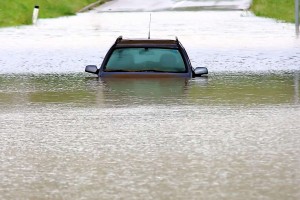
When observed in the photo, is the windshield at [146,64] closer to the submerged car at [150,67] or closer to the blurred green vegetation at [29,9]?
the submerged car at [150,67]

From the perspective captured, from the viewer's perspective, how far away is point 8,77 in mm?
25438

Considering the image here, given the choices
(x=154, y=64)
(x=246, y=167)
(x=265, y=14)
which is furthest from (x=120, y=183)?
(x=265, y=14)

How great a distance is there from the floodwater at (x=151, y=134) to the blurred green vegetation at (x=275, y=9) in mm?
24622

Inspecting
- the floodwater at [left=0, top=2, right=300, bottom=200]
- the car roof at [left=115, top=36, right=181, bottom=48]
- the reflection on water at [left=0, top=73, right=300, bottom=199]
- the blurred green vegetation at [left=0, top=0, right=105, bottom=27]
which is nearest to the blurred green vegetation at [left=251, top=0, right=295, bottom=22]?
the blurred green vegetation at [left=0, top=0, right=105, bottom=27]

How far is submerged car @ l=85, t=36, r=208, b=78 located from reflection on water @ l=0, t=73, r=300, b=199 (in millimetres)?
305

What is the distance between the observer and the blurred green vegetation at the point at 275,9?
55156 millimetres

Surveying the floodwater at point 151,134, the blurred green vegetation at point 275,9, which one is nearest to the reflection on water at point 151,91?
the floodwater at point 151,134

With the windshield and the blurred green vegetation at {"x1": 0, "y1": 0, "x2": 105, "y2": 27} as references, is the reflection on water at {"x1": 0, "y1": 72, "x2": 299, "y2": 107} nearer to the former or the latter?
the windshield

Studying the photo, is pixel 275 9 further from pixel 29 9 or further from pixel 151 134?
pixel 151 134

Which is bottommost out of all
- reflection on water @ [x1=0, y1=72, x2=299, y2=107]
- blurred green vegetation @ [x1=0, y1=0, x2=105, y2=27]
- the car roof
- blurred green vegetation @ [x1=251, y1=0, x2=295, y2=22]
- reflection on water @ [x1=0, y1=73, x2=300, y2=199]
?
blurred green vegetation @ [x1=251, y1=0, x2=295, y2=22]

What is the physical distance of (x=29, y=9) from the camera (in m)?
55.6

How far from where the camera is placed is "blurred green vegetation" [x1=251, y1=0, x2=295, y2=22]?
5516cm

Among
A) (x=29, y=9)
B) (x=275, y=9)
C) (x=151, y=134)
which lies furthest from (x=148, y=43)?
(x=275, y=9)

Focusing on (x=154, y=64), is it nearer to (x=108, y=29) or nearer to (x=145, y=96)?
(x=145, y=96)
